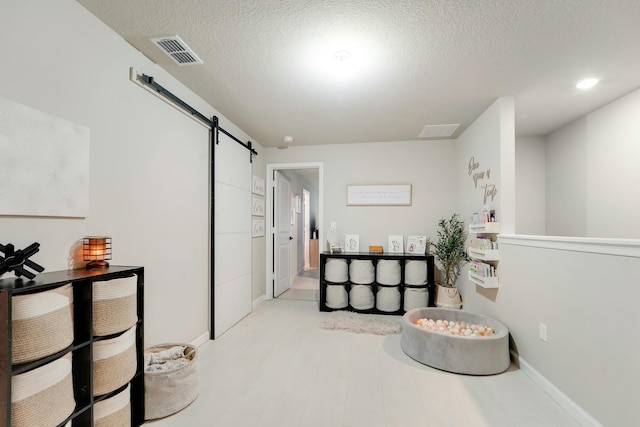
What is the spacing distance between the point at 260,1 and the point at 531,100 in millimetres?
2694

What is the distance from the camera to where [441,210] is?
411 cm

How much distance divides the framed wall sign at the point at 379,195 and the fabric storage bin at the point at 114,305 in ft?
10.6

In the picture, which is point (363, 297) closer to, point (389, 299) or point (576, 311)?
point (389, 299)

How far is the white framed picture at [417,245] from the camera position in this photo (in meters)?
4.03

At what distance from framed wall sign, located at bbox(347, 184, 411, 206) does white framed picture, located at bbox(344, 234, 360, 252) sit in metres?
0.49

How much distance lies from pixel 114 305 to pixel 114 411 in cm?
56

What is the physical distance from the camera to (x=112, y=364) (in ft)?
4.67

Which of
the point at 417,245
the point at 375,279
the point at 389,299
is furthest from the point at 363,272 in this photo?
the point at 417,245

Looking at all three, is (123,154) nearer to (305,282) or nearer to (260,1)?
(260,1)

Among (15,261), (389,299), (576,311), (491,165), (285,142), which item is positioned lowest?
(389,299)

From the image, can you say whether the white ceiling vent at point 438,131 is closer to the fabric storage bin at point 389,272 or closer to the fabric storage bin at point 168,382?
the fabric storage bin at point 389,272

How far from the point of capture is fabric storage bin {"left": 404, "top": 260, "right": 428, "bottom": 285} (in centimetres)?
372

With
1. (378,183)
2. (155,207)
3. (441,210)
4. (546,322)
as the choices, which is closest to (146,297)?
(155,207)

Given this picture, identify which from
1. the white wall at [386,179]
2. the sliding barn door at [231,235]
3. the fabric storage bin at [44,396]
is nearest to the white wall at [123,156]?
the sliding barn door at [231,235]
